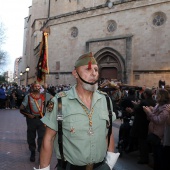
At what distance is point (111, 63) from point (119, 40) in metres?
2.26

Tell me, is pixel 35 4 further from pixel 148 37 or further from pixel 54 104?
pixel 54 104

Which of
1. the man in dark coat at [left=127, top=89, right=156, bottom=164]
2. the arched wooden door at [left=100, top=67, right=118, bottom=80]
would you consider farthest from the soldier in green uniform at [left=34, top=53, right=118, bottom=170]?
the arched wooden door at [left=100, top=67, right=118, bottom=80]

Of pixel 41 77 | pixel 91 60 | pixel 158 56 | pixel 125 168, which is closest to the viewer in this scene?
pixel 91 60

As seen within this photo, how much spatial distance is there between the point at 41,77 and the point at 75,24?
21.6 metres

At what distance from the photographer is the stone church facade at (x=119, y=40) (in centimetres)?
2066

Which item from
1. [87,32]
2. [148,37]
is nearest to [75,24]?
[87,32]

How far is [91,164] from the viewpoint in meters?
2.45

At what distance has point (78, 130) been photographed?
245 centimetres

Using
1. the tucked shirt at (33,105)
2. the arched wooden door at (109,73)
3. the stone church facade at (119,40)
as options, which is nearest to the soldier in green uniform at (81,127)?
the tucked shirt at (33,105)

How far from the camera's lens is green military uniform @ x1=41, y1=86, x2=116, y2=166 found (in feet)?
7.97

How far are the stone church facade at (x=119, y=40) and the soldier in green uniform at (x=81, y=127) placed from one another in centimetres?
1845

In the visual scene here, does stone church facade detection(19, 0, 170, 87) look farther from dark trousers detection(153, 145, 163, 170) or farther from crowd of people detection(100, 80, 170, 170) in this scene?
dark trousers detection(153, 145, 163, 170)

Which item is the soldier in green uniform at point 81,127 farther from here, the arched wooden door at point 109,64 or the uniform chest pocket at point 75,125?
the arched wooden door at point 109,64

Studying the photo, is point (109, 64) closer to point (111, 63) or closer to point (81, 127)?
point (111, 63)
